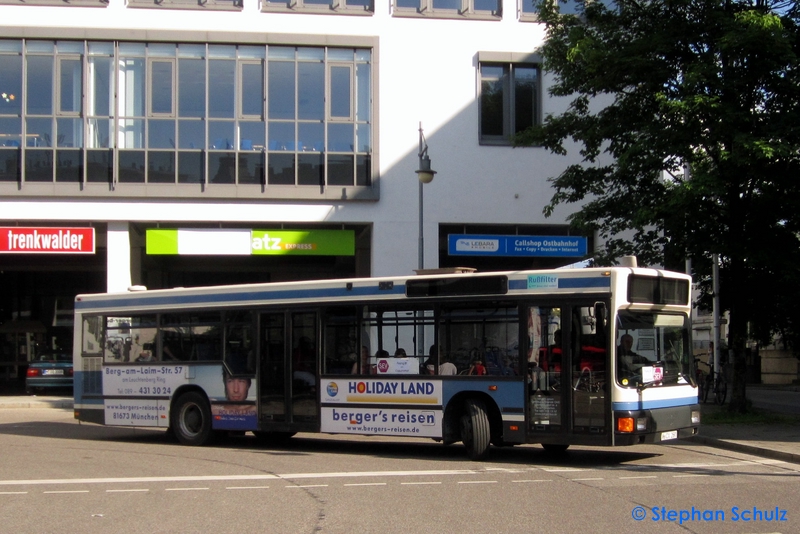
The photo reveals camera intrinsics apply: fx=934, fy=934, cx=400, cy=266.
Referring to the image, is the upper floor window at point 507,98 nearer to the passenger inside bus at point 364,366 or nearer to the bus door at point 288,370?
the bus door at point 288,370

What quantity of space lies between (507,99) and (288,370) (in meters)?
15.9

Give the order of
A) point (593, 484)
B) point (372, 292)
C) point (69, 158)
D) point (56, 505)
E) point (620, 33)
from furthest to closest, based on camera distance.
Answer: point (69, 158)
point (620, 33)
point (372, 292)
point (593, 484)
point (56, 505)

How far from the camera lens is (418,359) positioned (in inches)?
543

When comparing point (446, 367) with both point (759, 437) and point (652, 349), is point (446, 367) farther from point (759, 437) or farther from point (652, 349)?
point (759, 437)

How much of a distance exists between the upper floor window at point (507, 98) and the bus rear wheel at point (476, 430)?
16372 mm

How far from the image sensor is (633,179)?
20.0 m

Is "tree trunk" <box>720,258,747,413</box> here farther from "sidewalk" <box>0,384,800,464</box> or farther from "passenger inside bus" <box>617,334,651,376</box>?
"passenger inside bus" <box>617,334,651,376</box>

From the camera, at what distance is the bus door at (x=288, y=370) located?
1477cm

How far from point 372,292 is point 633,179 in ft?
27.1

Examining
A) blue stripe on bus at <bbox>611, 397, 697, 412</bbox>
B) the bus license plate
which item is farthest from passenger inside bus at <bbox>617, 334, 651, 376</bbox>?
the bus license plate

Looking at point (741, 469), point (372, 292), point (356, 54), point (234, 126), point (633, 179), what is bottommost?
point (741, 469)

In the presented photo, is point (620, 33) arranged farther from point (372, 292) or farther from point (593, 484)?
point (593, 484)

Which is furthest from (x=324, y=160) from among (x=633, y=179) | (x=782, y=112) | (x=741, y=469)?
(x=741, y=469)

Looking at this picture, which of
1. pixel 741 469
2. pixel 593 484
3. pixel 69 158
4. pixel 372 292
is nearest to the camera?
pixel 593 484
